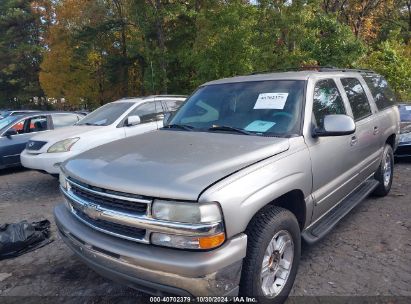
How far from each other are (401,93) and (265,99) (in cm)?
1589

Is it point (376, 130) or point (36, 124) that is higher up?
point (376, 130)

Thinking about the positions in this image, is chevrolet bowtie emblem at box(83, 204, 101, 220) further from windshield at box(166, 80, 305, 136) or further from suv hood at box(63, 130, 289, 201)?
windshield at box(166, 80, 305, 136)

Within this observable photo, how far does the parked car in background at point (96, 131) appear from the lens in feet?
21.6

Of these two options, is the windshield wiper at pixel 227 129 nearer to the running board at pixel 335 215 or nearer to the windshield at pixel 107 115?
the running board at pixel 335 215

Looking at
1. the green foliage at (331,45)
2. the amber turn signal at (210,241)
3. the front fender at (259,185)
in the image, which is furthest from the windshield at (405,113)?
the amber turn signal at (210,241)

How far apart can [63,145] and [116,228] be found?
451 cm

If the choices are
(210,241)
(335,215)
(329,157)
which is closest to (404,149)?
(335,215)

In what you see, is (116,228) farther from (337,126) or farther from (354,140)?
(354,140)

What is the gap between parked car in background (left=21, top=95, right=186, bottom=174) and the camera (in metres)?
6.58

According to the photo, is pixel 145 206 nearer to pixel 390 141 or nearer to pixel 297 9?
pixel 390 141

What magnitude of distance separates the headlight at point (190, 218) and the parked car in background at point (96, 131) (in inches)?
182

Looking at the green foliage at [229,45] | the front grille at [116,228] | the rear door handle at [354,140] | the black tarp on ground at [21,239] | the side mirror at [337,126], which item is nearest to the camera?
the front grille at [116,228]

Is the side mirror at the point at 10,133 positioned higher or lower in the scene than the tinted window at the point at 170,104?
lower

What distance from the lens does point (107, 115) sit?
751 centimetres
